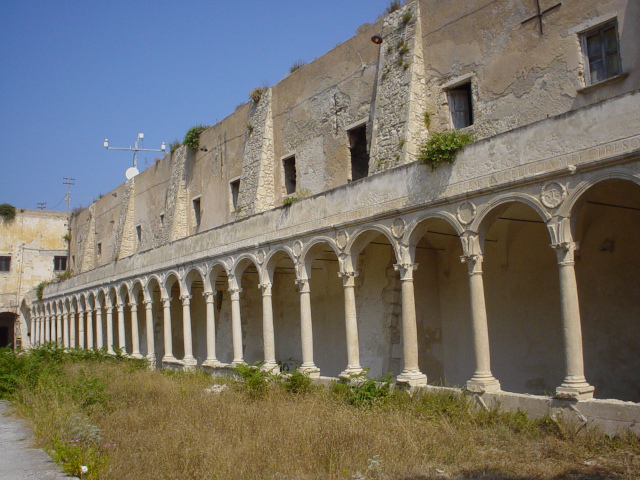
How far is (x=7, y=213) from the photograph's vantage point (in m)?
38.3

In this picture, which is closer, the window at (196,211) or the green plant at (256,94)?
the green plant at (256,94)

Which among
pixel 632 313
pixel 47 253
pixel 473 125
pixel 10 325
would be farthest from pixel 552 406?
pixel 10 325

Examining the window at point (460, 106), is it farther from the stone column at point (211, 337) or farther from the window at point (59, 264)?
the window at point (59, 264)

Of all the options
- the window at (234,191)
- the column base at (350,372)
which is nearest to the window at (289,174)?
the window at (234,191)

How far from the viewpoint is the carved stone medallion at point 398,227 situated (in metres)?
11.5

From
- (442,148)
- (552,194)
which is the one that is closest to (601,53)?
(442,148)

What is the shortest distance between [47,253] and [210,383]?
28.5 metres

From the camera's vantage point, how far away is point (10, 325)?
41438 millimetres

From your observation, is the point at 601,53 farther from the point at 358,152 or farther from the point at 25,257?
the point at 25,257

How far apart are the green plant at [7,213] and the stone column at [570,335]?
3723 cm

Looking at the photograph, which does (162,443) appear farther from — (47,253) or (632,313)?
(47,253)

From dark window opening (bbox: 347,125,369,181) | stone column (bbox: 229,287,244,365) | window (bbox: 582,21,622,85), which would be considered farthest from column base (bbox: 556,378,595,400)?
stone column (bbox: 229,287,244,365)

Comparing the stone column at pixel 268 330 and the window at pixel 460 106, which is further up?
the window at pixel 460 106

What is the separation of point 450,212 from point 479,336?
2.14m
